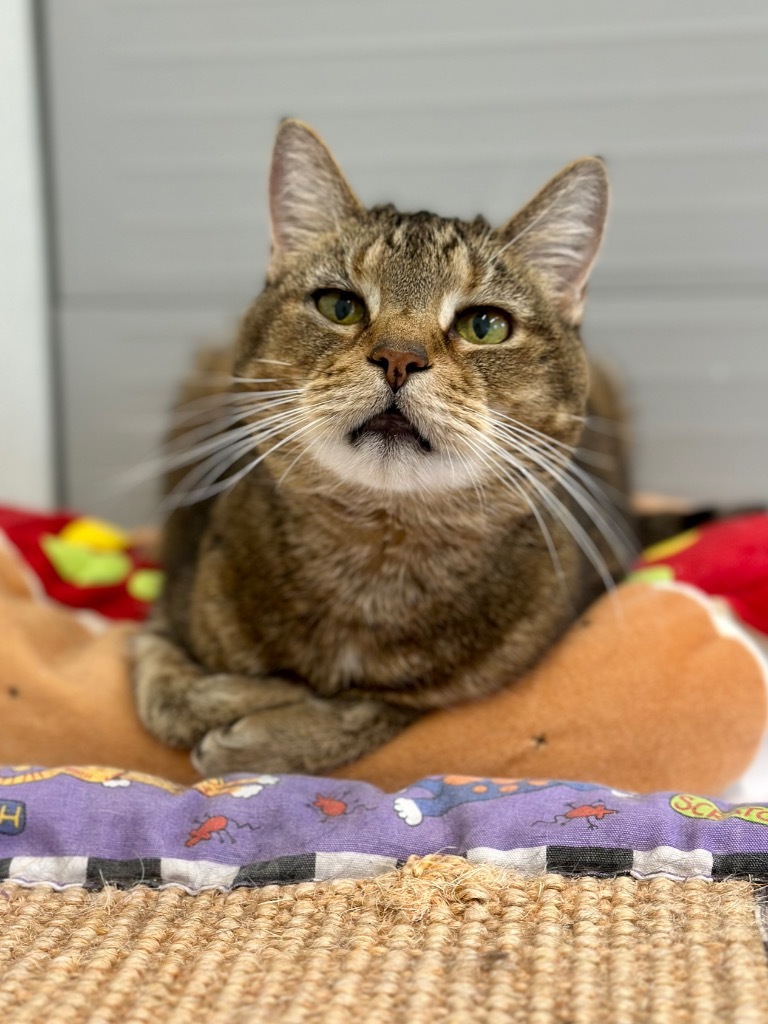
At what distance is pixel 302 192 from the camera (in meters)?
1.27

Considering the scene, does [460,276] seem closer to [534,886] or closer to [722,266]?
[534,886]

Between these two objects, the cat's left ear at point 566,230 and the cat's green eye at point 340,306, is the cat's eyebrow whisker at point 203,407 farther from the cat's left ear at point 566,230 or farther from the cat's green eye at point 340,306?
the cat's left ear at point 566,230

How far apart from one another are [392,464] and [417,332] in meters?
0.16

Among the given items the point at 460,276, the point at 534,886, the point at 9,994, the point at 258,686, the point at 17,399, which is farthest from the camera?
the point at 17,399

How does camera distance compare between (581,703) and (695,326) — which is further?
(695,326)

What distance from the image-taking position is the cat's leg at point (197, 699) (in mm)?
1250

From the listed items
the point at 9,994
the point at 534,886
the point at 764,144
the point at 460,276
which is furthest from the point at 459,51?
the point at 9,994

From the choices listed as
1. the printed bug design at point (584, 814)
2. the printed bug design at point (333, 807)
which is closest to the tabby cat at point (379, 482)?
the printed bug design at point (333, 807)

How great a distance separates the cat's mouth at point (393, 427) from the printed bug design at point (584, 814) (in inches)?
16.5

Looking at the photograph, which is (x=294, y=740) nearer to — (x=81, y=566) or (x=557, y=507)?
(x=557, y=507)

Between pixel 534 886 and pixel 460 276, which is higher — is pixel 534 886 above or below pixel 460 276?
below

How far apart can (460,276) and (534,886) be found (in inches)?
27.5

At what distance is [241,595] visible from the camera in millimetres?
1325

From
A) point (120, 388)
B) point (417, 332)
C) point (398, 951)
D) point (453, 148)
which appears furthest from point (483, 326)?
point (120, 388)
